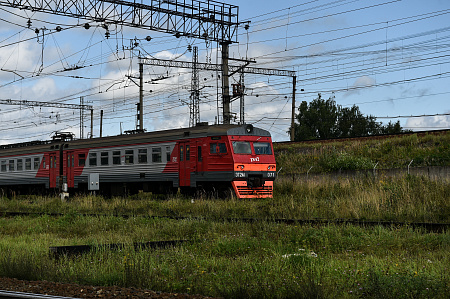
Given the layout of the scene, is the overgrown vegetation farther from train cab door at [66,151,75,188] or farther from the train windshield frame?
train cab door at [66,151,75,188]

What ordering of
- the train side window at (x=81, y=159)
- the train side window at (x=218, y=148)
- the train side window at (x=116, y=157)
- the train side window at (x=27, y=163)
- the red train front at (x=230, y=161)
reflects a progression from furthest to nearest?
1. the train side window at (x=27, y=163)
2. the train side window at (x=81, y=159)
3. the train side window at (x=116, y=157)
4. the train side window at (x=218, y=148)
5. the red train front at (x=230, y=161)

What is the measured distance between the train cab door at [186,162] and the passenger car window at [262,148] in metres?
2.64

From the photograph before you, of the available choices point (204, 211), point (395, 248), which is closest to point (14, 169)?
point (204, 211)

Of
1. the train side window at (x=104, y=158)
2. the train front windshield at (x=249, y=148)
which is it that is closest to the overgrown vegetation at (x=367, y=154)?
the train front windshield at (x=249, y=148)

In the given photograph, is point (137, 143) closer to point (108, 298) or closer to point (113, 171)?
point (113, 171)

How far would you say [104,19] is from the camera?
24.8 meters

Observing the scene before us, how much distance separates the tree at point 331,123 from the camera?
230ft

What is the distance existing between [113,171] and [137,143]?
7.82ft

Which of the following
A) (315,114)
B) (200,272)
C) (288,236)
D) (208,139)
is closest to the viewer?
(200,272)

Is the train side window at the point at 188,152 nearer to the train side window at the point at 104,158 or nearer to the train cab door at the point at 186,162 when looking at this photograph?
the train cab door at the point at 186,162

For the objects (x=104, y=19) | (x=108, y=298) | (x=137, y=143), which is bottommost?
(x=108, y=298)

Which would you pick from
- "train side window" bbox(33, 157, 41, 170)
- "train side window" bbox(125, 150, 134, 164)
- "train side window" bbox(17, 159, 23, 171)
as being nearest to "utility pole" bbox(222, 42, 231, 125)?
"train side window" bbox(125, 150, 134, 164)

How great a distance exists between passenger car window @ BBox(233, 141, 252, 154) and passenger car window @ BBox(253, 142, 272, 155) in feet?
1.37

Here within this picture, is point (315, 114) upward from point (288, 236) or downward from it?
upward
